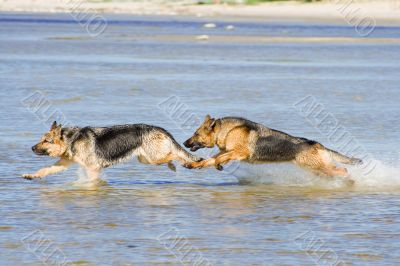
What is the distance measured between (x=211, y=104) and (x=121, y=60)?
13.6 m

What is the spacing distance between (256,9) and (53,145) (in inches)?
2901

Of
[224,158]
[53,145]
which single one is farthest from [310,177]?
[53,145]

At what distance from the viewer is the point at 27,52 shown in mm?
38812

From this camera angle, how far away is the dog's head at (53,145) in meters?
13.4

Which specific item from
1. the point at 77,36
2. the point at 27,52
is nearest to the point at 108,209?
the point at 27,52

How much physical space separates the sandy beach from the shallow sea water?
3376 centimetres

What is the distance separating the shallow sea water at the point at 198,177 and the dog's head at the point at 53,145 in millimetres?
447

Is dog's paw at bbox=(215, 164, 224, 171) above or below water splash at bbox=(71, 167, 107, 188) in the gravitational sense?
above

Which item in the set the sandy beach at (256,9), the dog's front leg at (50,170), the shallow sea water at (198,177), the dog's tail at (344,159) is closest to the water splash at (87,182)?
the shallow sea water at (198,177)

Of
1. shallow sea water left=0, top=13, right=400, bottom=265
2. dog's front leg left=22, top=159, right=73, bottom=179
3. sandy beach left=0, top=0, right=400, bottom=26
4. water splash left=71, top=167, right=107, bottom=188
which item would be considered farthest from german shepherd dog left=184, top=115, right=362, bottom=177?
sandy beach left=0, top=0, right=400, bottom=26

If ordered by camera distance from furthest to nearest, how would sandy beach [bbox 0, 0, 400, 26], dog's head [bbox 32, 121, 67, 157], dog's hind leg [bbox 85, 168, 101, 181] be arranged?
1. sandy beach [bbox 0, 0, 400, 26]
2. dog's hind leg [bbox 85, 168, 101, 181]
3. dog's head [bbox 32, 121, 67, 157]

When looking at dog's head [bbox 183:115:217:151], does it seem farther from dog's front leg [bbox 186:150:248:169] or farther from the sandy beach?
the sandy beach

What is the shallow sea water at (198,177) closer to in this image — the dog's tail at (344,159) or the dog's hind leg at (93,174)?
the dog's hind leg at (93,174)

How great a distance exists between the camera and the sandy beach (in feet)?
236
